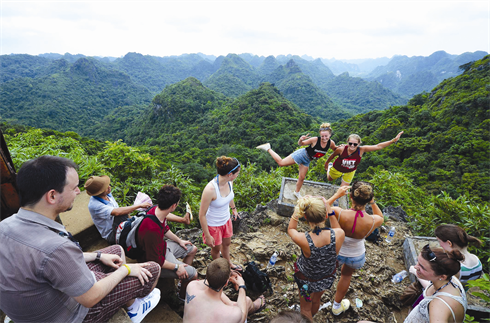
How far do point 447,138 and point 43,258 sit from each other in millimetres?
30391

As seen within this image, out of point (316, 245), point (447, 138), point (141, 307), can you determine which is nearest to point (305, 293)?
point (316, 245)

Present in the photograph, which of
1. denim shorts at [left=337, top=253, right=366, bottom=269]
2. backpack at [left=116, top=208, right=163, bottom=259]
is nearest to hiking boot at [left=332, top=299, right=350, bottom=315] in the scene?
denim shorts at [left=337, top=253, right=366, bottom=269]

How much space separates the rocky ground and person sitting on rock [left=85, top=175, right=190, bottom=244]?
4.18ft

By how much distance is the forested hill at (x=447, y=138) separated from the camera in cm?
1691

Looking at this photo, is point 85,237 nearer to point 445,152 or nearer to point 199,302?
point 199,302

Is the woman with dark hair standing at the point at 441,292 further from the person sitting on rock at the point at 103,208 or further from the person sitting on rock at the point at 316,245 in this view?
the person sitting on rock at the point at 103,208

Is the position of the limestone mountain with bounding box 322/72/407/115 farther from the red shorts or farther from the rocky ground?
the red shorts

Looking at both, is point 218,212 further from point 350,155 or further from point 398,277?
point 398,277

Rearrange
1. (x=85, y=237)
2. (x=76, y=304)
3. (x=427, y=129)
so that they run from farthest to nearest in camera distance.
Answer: (x=427, y=129)
(x=85, y=237)
(x=76, y=304)

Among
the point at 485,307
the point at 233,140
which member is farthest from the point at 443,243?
the point at 233,140

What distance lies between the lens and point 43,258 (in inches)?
52.2

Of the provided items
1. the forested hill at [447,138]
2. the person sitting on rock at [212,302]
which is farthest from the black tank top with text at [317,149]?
the forested hill at [447,138]

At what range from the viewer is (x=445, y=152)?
21219mm

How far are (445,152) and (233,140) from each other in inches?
1133
